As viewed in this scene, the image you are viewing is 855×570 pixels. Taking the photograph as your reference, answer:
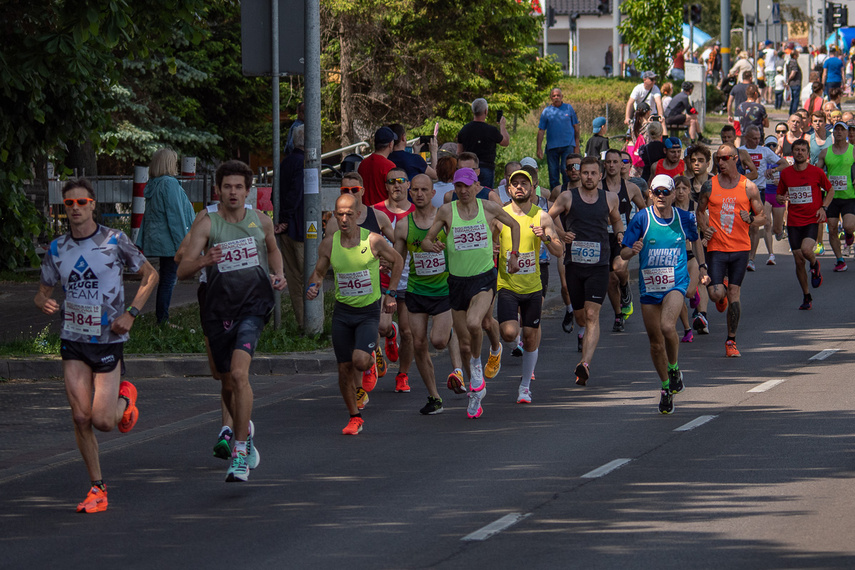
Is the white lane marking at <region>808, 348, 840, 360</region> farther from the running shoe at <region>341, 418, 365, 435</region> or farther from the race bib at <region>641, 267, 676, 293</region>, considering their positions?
the running shoe at <region>341, 418, 365, 435</region>

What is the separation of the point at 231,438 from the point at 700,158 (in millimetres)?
7342

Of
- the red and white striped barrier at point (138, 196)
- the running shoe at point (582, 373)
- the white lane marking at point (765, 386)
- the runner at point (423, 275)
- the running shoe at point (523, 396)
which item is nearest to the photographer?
the runner at point (423, 275)

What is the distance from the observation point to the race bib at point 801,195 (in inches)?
680

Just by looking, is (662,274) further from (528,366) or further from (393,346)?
(393,346)

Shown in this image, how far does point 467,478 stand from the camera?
862 centimetres

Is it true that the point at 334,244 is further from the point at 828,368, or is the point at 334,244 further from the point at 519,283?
the point at 828,368

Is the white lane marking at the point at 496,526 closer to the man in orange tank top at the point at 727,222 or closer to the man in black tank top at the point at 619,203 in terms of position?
the man in black tank top at the point at 619,203

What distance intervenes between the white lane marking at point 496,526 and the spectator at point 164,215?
8114 mm

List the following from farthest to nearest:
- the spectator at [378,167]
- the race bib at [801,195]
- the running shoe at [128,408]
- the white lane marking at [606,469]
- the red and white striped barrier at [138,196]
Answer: the red and white striped barrier at [138,196] → the race bib at [801,195] → the spectator at [378,167] → the white lane marking at [606,469] → the running shoe at [128,408]

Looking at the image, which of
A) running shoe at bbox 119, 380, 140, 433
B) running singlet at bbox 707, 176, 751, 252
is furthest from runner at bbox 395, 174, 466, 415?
running singlet at bbox 707, 176, 751, 252

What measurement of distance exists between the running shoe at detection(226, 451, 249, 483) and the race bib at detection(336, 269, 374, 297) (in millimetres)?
2056

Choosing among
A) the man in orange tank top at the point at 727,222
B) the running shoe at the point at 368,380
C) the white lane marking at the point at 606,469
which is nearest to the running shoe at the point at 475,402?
the running shoe at the point at 368,380

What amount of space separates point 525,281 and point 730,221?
3640 mm

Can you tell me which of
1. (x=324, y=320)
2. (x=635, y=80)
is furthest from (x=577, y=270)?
(x=635, y=80)
